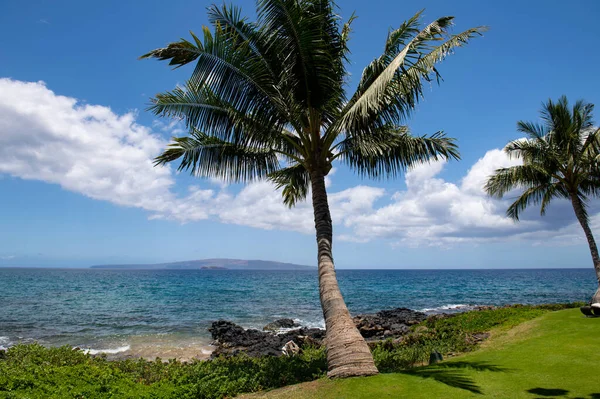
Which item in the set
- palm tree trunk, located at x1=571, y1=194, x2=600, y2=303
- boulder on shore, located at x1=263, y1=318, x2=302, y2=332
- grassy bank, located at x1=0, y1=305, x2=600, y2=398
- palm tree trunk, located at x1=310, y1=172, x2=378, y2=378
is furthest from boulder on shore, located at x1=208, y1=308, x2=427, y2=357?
palm tree trunk, located at x1=571, y1=194, x2=600, y2=303

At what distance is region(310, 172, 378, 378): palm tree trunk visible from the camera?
27.7 ft

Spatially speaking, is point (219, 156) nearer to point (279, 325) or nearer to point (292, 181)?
point (292, 181)

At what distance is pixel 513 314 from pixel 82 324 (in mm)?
28056

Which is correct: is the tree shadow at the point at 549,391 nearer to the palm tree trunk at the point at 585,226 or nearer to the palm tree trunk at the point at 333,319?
the palm tree trunk at the point at 333,319

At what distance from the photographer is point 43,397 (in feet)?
23.2

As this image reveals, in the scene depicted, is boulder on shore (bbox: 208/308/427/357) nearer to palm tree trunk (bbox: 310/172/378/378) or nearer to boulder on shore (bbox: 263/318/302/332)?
boulder on shore (bbox: 263/318/302/332)

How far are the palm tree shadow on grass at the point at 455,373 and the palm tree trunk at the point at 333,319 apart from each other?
112 centimetres

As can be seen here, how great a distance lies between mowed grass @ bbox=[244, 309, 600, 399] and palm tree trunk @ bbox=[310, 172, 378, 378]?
1.34 feet

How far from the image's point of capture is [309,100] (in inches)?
417

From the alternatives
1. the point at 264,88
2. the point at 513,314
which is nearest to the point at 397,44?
the point at 264,88

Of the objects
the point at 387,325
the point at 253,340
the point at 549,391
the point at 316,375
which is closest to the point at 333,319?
the point at 316,375

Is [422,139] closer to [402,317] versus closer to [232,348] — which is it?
[232,348]

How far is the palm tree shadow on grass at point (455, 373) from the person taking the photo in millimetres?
7309

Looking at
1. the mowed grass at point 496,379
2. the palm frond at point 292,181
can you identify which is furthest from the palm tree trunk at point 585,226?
the palm frond at point 292,181
